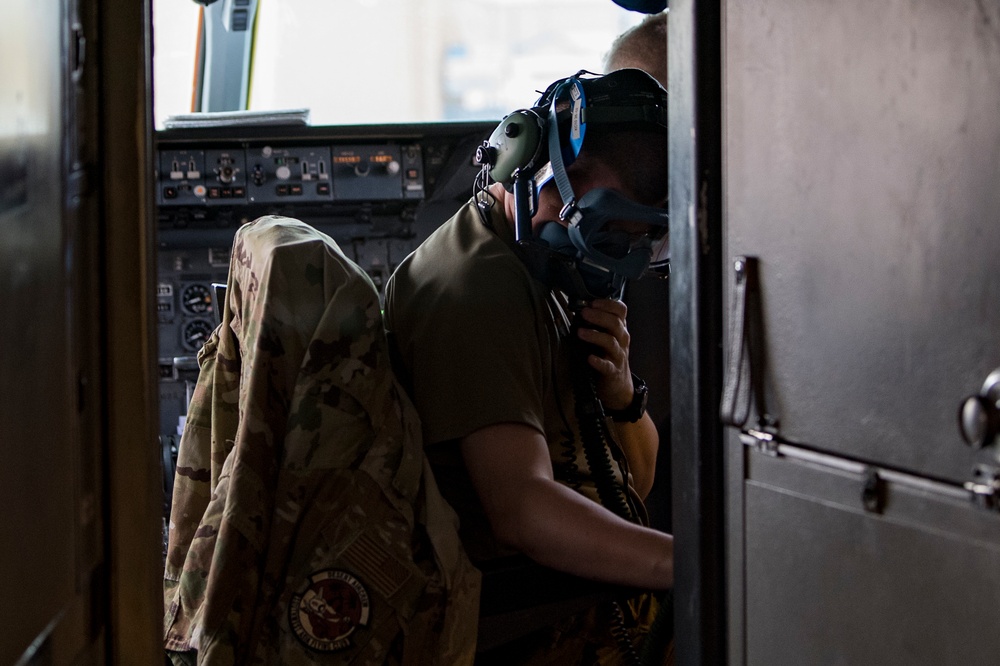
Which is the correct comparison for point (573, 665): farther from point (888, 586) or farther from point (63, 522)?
point (63, 522)

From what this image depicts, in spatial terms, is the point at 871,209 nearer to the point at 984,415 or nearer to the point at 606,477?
the point at 984,415

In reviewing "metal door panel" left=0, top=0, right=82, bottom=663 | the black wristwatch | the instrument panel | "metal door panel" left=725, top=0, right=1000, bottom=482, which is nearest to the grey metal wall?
"metal door panel" left=725, top=0, right=1000, bottom=482

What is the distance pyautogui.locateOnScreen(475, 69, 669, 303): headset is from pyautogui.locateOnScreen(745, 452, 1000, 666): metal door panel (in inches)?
26.8

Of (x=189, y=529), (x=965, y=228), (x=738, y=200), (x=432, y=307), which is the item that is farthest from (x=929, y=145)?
(x=189, y=529)

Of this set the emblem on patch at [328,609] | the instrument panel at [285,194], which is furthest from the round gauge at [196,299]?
the emblem on patch at [328,609]

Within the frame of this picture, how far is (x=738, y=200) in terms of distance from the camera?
873 mm

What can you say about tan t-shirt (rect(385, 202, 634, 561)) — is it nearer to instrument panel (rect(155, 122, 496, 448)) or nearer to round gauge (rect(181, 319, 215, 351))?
instrument panel (rect(155, 122, 496, 448))

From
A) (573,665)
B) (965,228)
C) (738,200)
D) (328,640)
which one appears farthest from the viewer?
(573,665)

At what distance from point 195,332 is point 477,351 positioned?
6.38 feet

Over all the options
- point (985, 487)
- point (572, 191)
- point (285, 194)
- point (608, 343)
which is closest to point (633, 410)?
point (608, 343)

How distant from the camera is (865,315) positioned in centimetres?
72

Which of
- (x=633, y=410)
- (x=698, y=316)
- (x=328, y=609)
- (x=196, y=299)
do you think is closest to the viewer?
(x=698, y=316)

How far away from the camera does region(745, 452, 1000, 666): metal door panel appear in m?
0.64

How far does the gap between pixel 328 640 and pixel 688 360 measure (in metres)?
0.56
